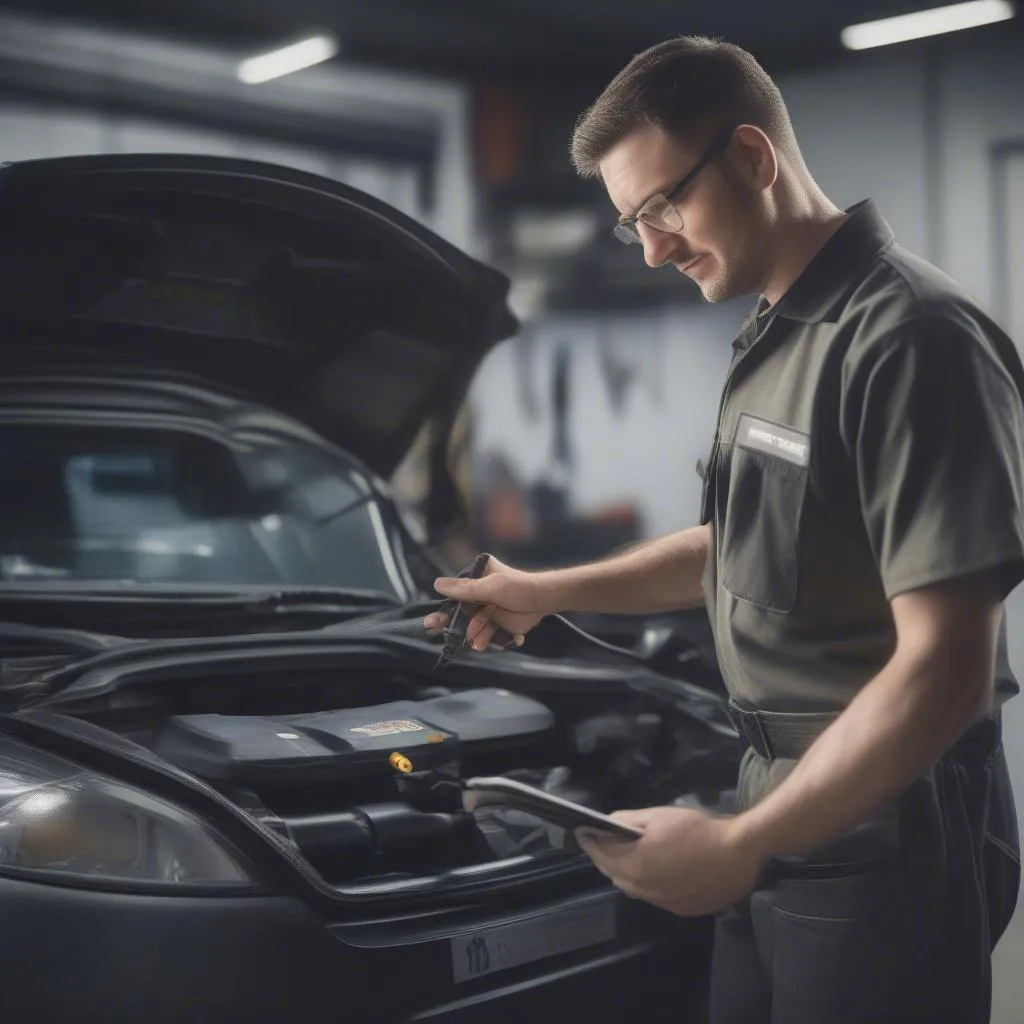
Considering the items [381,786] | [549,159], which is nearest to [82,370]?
[381,786]

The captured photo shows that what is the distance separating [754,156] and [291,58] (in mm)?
2494

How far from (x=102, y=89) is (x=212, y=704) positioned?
174 centimetres

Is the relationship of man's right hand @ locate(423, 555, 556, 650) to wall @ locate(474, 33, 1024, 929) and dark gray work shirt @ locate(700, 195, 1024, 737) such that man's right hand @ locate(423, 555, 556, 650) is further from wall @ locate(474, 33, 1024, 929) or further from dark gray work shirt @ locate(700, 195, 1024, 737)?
wall @ locate(474, 33, 1024, 929)

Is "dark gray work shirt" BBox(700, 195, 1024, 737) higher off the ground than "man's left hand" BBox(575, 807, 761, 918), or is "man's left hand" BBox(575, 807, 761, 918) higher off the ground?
"dark gray work shirt" BBox(700, 195, 1024, 737)

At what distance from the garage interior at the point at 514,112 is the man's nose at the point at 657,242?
2.05 feet

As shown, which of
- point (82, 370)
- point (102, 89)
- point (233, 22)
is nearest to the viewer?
point (82, 370)

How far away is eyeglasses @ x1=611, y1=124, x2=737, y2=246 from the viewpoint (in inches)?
42.0

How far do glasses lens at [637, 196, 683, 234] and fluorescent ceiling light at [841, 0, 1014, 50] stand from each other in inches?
75.0

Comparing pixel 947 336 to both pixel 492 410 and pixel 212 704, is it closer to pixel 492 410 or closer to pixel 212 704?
pixel 212 704

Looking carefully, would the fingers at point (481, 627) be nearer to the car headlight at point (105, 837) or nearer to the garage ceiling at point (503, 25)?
the car headlight at point (105, 837)

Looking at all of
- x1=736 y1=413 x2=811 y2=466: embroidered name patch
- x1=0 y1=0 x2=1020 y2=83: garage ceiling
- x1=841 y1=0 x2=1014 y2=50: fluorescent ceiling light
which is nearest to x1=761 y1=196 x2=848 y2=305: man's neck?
x1=736 y1=413 x2=811 y2=466: embroidered name patch

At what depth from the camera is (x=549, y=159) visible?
3799 mm

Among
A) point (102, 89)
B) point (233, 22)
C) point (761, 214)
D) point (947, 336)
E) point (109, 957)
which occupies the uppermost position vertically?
point (233, 22)

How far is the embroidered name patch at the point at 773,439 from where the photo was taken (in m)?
1.00
